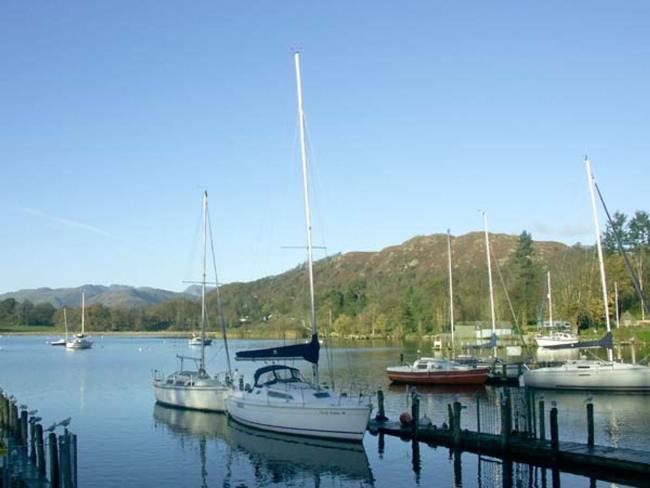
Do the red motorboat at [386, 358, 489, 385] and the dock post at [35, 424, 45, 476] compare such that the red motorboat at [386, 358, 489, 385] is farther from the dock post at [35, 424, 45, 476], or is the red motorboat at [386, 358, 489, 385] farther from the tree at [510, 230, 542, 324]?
the tree at [510, 230, 542, 324]

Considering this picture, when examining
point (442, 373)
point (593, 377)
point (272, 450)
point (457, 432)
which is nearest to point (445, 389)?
point (442, 373)

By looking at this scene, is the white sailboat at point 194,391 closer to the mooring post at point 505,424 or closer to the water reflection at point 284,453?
the water reflection at point 284,453

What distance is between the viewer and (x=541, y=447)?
28.5m

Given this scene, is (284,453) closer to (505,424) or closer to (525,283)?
(505,424)

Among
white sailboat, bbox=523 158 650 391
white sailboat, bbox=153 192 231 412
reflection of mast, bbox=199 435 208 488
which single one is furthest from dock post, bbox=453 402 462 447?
white sailboat, bbox=523 158 650 391

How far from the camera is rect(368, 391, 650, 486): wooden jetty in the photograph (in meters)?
25.8

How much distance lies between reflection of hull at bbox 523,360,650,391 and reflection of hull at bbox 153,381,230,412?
2057 centimetres

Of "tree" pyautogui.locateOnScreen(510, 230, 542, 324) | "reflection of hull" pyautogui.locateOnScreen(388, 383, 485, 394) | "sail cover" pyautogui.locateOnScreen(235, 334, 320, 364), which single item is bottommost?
"reflection of hull" pyautogui.locateOnScreen(388, 383, 485, 394)

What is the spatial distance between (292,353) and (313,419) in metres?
4.37

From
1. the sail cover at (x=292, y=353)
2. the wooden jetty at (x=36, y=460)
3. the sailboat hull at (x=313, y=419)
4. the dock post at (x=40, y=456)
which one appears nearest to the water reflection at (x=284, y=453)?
the sailboat hull at (x=313, y=419)

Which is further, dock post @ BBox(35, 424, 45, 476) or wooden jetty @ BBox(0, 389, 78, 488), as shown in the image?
dock post @ BBox(35, 424, 45, 476)

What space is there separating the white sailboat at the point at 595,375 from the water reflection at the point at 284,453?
23634 millimetres

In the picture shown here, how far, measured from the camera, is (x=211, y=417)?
43562 millimetres

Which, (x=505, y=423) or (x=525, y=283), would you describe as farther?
(x=525, y=283)
